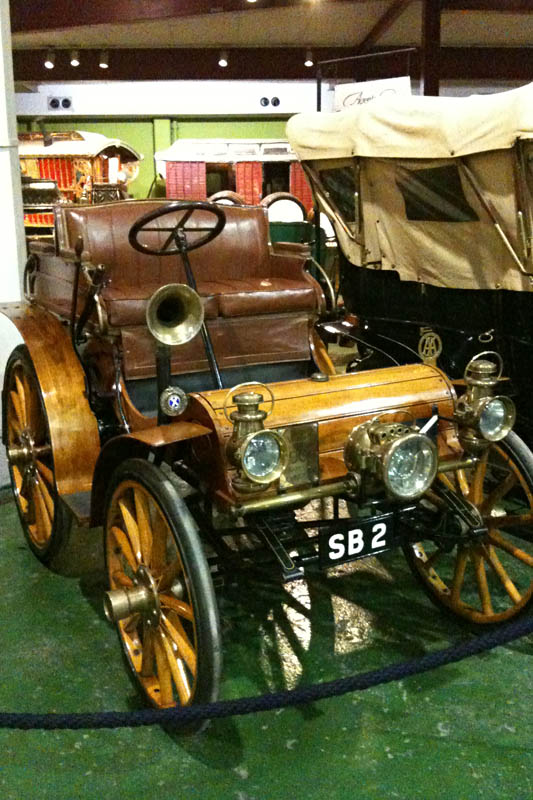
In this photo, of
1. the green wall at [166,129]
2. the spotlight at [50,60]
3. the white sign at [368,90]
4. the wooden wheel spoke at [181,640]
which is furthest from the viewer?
the green wall at [166,129]

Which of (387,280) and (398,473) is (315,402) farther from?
(387,280)

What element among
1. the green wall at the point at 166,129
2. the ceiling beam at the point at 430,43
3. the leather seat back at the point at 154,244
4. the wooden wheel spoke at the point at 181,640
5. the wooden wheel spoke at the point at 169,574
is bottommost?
the wooden wheel spoke at the point at 181,640

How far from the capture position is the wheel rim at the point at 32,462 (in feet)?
10.3

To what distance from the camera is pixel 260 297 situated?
10.6ft

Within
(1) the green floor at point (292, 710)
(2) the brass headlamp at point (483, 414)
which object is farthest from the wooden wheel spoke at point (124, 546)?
(2) the brass headlamp at point (483, 414)

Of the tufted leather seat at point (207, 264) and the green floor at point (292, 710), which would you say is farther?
the tufted leather seat at point (207, 264)

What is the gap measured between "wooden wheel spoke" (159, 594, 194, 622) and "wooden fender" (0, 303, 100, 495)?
33.7 inches

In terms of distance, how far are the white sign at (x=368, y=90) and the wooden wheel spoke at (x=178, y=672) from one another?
223 inches

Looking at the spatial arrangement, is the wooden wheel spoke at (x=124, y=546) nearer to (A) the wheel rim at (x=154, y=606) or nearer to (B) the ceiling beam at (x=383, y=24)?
(A) the wheel rim at (x=154, y=606)

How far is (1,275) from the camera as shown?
15.7ft

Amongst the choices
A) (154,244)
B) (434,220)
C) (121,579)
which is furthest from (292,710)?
(434,220)

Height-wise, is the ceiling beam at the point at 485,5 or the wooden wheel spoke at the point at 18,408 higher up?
the ceiling beam at the point at 485,5

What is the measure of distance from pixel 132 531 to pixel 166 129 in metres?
12.1

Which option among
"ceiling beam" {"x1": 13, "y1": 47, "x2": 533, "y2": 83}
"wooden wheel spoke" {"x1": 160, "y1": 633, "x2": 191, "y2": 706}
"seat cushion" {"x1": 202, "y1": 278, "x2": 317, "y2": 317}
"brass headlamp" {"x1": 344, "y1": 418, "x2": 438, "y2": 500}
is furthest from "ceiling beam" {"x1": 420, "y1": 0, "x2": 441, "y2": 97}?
"wooden wheel spoke" {"x1": 160, "y1": 633, "x2": 191, "y2": 706}
